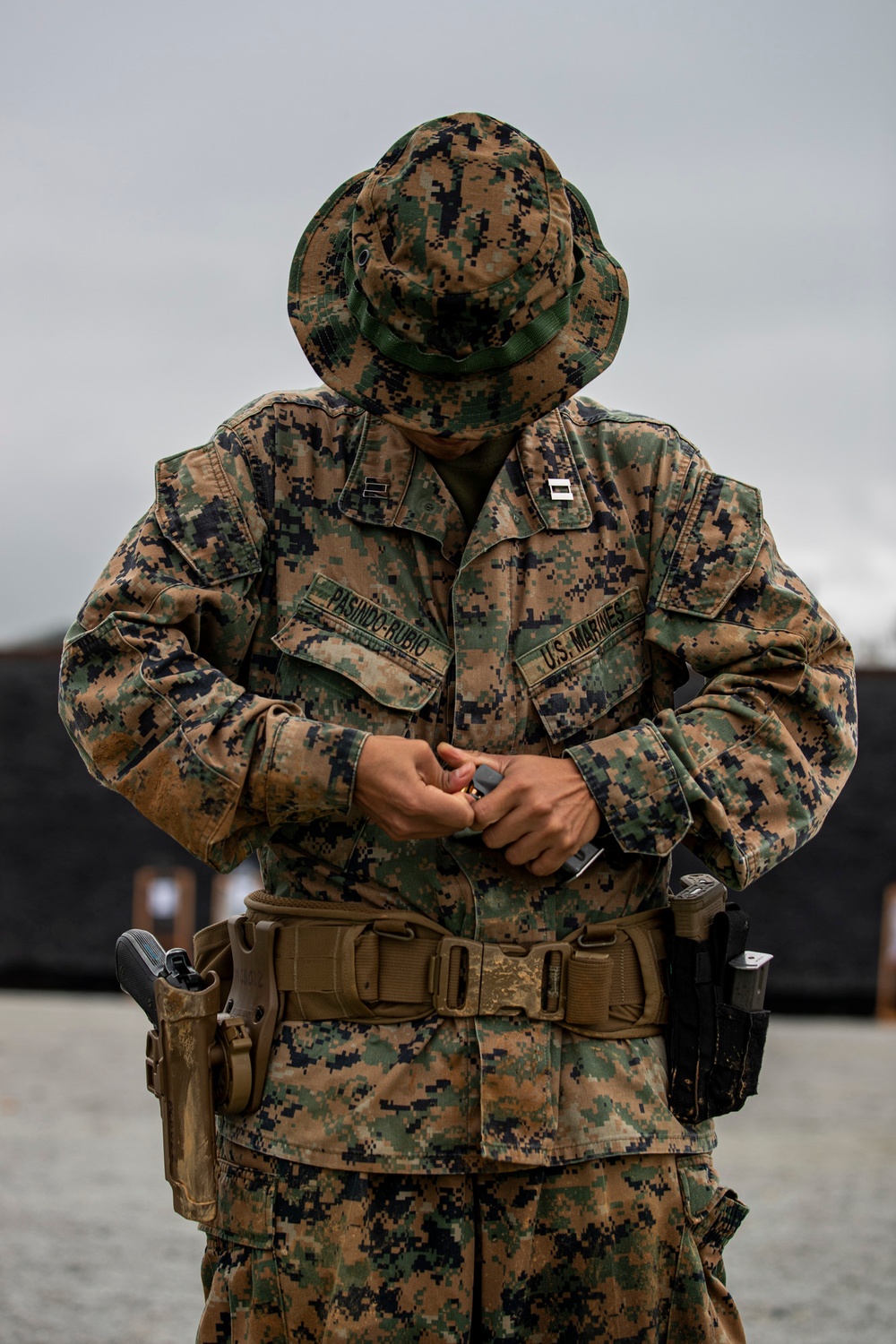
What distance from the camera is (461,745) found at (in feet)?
8.06

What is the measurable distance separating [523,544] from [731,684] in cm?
40

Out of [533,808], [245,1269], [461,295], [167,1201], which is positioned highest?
[461,295]

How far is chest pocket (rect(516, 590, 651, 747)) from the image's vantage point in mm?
2475

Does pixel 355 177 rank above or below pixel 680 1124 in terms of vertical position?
above

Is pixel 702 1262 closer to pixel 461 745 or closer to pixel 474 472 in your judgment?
pixel 461 745

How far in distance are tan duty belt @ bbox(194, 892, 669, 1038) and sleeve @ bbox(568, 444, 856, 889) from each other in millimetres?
206

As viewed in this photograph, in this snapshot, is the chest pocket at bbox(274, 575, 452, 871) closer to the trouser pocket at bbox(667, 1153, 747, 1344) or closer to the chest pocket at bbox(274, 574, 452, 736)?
the chest pocket at bbox(274, 574, 452, 736)

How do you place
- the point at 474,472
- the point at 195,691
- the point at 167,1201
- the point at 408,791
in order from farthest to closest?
the point at 167,1201 < the point at 474,472 < the point at 195,691 < the point at 408,791

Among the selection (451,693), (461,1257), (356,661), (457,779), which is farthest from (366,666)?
(461,1257)

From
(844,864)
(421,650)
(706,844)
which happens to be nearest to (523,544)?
(421,650)

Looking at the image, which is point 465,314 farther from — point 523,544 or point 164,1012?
point 164,1012

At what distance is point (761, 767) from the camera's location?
246 cm

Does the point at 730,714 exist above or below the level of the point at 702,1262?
above

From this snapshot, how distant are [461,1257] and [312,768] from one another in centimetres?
75
